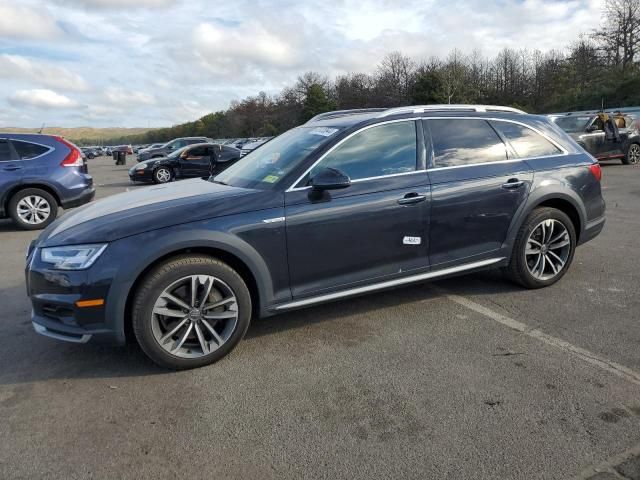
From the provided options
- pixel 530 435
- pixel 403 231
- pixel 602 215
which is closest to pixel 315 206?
pixel 403 231

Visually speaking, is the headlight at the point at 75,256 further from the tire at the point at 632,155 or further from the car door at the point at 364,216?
the tire at the point at 632,155

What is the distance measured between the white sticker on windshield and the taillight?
6.59m

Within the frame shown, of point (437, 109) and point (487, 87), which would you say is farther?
point (487, 87)

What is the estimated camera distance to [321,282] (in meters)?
3.58

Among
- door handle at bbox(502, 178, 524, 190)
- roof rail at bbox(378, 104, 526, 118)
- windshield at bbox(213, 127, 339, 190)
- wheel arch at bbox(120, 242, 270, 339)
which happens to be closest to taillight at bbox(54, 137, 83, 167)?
windshield at bbox(213, 127, 339, 190)

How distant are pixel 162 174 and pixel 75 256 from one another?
14.9 m

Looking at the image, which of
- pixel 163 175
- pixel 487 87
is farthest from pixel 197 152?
pixel 487 87

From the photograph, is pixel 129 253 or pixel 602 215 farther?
pixel 602 215

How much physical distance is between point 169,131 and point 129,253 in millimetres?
140817

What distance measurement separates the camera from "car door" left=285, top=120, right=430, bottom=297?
349 cm

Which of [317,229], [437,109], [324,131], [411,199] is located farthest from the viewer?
[437,109]

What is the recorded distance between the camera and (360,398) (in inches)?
113

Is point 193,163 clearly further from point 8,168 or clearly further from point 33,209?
point 8,168

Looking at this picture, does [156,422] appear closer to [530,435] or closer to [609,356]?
[530,435]
